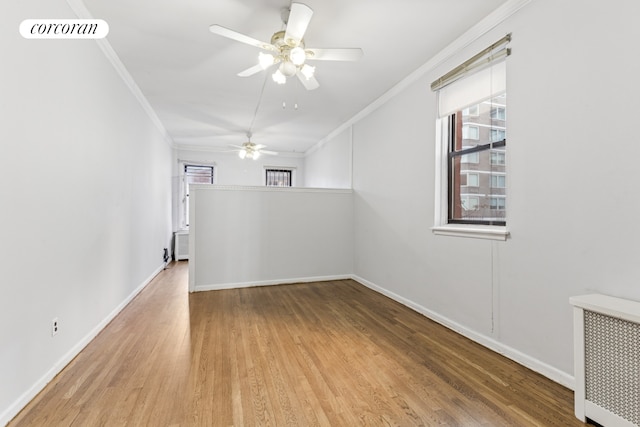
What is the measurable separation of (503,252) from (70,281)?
134 inches

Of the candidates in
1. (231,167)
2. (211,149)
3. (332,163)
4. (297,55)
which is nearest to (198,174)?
(211,149)

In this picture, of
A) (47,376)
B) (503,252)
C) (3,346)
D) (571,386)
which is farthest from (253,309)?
(571,386)

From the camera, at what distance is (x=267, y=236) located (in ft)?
15.1

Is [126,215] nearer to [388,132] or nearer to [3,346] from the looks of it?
[3,346]

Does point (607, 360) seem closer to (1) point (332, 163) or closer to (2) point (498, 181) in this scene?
(2) point (498, 181)

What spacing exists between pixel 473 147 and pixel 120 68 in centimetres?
387

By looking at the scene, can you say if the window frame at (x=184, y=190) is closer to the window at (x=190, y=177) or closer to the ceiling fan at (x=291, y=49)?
the window at (x=190, y=177)

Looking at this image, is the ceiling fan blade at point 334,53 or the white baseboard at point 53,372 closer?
the white baseboard at point 53,372

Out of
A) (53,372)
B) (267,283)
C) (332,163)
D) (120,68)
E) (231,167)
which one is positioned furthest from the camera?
(231,167)

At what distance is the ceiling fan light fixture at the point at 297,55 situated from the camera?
2213 mm

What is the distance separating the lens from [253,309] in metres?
3.46

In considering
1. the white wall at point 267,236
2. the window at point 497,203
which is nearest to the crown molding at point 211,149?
the white wall at point 267,236

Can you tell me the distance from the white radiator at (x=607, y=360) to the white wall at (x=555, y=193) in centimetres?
28

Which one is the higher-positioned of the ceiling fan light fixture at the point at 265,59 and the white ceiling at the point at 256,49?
the white ceiling at the point at 256,49
